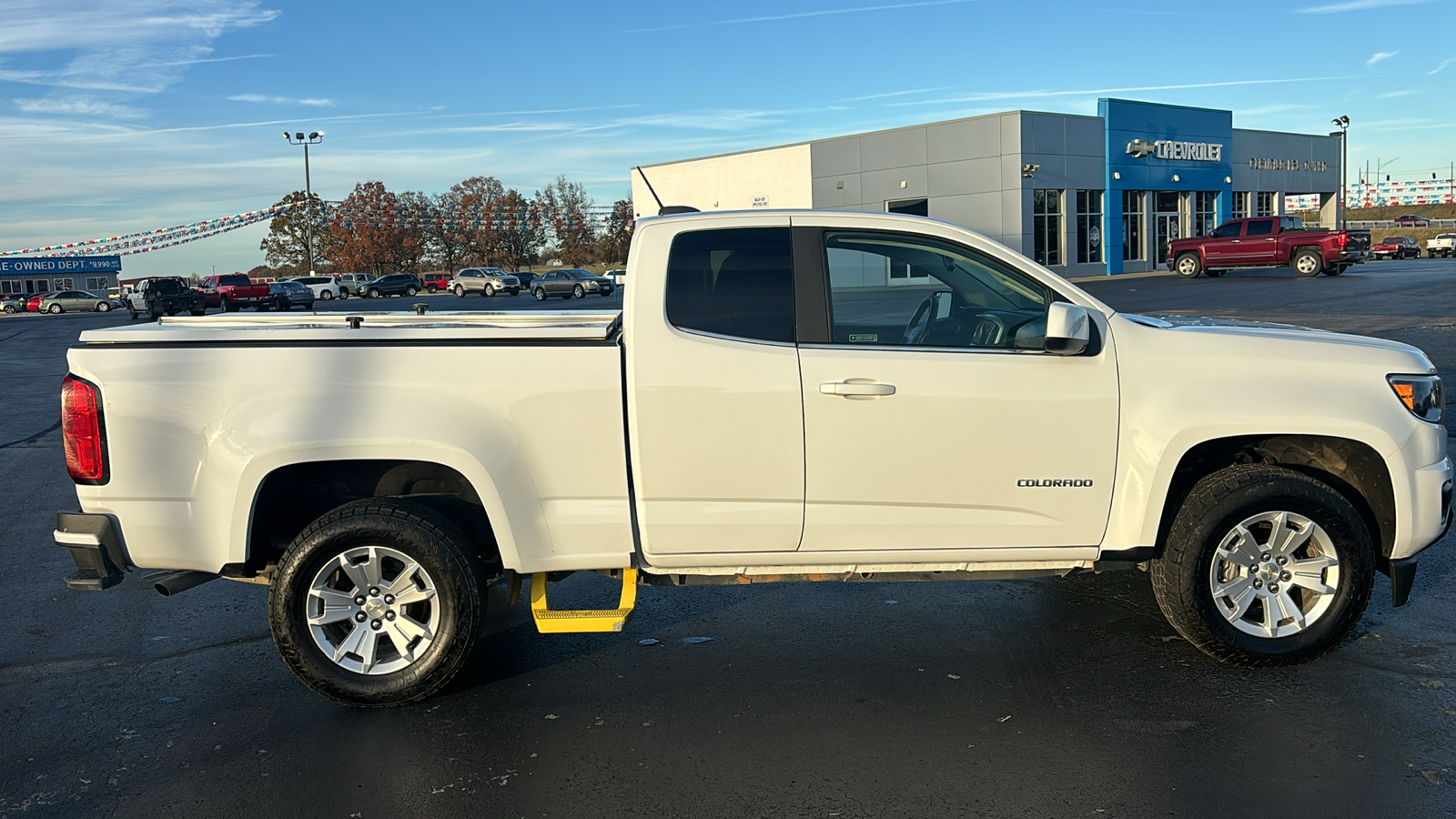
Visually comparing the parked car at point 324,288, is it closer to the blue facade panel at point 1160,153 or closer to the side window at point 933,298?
the blue facade panel at point 1160,153

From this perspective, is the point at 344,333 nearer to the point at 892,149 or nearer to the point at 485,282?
the point at 892,149

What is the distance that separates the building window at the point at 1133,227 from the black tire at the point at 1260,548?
50.0 metres

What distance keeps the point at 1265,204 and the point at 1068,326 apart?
62.6m

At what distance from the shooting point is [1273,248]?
37812 millimetres

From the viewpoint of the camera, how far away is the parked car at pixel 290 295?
57781mm

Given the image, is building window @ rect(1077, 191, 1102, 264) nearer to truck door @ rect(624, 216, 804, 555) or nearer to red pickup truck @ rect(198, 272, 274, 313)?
red pickup truck @ rect(198, 272, 274, 313)

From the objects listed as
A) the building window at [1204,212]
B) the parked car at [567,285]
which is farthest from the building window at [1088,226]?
the parked car at [567,285]

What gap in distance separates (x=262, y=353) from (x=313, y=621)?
108cm

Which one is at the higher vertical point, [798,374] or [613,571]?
[798,374]

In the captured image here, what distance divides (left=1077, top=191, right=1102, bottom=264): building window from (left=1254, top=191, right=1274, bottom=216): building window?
45.3 feet

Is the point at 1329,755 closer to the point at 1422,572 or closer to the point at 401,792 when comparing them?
the point at 1422,572

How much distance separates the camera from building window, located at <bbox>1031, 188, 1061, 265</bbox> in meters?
48.3

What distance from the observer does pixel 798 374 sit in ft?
14.7

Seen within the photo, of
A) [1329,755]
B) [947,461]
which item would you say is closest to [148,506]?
[947,461]
